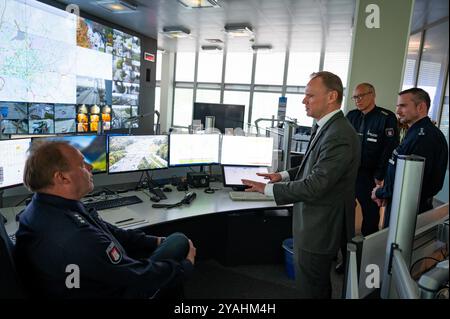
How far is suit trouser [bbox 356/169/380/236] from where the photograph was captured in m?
2.85

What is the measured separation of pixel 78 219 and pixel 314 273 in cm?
121

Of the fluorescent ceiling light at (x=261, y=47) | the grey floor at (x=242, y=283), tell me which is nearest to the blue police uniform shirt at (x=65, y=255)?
the grey floor at (x=242, y=283)

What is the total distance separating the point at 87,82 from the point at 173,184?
329 cm

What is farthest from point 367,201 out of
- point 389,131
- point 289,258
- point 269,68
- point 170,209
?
point 269,68

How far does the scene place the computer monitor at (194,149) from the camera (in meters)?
2.63

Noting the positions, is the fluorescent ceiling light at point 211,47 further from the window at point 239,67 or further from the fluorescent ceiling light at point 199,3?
the fluorescent ceiling light at point 199,3

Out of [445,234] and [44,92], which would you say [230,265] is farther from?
[44,92]

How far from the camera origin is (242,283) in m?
2.55

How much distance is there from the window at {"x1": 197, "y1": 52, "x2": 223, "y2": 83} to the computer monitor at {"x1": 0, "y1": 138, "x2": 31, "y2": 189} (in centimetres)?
758

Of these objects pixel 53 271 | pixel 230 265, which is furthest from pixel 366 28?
pixel 53 271

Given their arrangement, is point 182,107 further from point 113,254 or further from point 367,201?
point 113,254

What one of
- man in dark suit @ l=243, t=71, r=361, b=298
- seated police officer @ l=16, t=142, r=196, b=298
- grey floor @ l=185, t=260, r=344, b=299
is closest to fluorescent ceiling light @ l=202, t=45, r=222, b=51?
grey floor @ l=185, t=260, r=344, b=299

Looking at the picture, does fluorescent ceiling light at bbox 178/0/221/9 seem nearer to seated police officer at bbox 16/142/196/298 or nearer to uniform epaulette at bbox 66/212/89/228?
seated police officer at bbox 16/142/196/298
